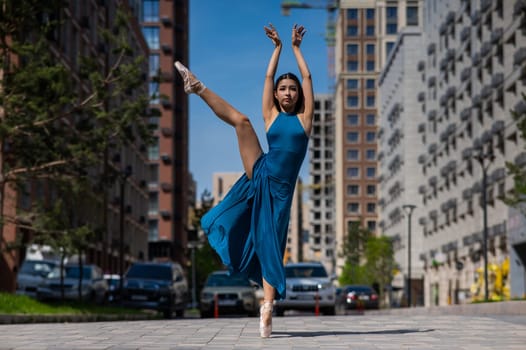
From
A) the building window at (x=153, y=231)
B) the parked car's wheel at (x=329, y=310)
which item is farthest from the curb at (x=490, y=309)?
the building window at (x=153, y=231)

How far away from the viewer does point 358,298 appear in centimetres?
4600

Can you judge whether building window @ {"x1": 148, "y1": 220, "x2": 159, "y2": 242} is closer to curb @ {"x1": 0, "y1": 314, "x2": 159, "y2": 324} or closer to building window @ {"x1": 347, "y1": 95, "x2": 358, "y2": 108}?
building window @ {"x1": 347, "y1": 95, "x2": 358, "y2": 108}

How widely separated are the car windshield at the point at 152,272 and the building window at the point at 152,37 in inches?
2642

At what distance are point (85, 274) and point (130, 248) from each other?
40.2 meters

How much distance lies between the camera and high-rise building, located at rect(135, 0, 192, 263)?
312 feet

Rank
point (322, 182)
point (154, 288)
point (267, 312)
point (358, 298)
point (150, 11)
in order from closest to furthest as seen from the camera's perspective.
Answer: point (267, 312) < point (154, 288) < point (358, 298) < point (150, 11) < point (322, 182)

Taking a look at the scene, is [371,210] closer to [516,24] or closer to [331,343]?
[516,24]

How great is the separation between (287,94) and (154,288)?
2241 cm

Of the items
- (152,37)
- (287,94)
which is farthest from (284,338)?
(152,37)

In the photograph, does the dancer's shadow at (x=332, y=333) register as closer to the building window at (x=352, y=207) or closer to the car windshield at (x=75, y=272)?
the car windshield at (x=75, y=272)

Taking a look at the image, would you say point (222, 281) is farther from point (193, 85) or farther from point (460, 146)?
point (460, 146)

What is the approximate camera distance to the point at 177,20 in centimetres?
10200

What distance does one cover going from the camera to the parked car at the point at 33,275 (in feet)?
112

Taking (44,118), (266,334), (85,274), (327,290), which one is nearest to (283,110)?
(266,334)
